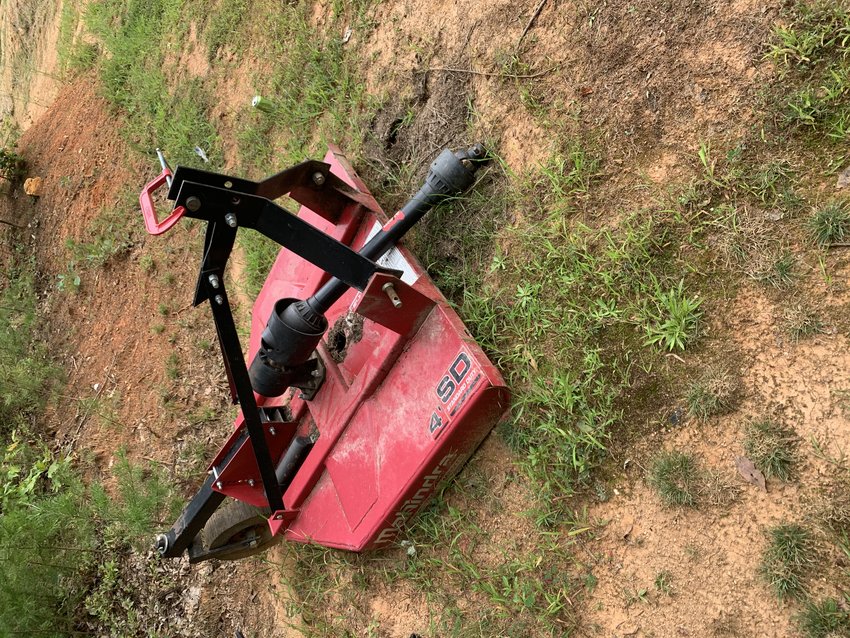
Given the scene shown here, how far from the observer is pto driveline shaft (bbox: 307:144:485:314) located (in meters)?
2.30

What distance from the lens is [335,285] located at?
2.27 metres

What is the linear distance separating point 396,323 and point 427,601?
101cm

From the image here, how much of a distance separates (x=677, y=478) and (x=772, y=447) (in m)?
0.26

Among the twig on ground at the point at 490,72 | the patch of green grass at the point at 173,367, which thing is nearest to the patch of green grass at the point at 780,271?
the twig on ground at the point at 490,72

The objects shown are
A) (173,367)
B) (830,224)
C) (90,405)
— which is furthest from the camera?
(90,405)

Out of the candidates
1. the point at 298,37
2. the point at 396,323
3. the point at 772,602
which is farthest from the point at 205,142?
the point at 772,602

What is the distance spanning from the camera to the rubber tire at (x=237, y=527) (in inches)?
106

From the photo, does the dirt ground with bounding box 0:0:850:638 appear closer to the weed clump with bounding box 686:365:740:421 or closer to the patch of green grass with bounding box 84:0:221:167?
the weed clump with bounding box 686:365:740:421

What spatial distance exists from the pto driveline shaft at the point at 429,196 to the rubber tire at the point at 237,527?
3.30ft

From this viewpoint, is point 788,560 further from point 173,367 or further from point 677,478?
point 173,367

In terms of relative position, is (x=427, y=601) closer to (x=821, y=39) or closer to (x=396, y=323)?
(x=396, y=323)

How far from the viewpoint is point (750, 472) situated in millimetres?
1688

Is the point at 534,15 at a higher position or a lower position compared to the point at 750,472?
higher

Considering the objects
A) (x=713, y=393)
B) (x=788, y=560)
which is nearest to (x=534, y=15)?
(x=713, y=393)
